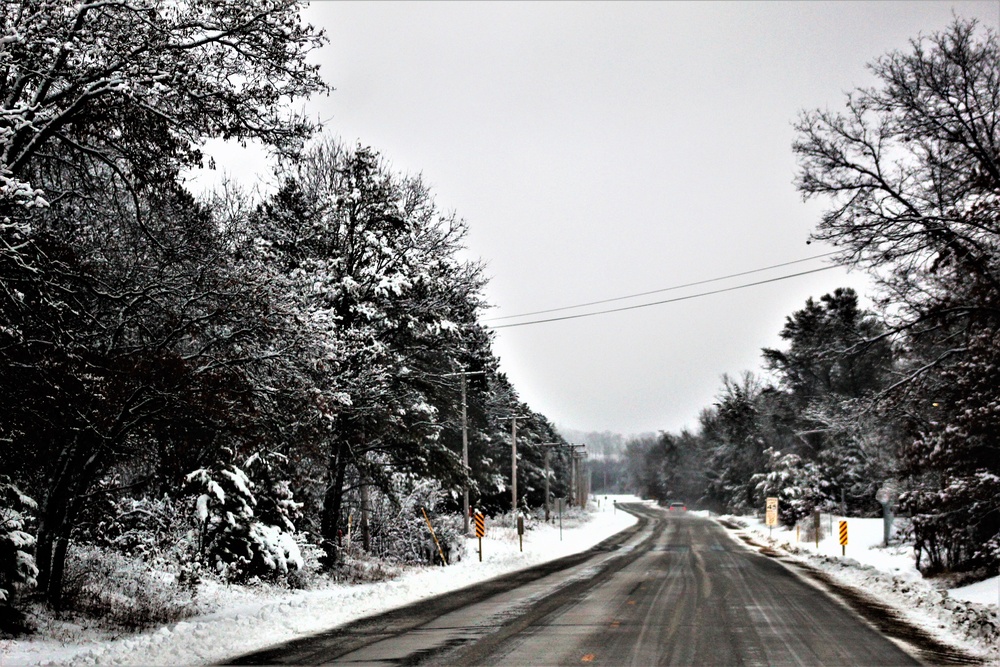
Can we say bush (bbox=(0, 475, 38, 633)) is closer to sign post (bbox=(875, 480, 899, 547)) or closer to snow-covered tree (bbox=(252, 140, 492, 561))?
snow-covered tree (bbox=(252, 140, 492, 561))

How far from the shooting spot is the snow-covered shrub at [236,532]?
48.2 feet

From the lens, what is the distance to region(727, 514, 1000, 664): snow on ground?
11750 millimetres

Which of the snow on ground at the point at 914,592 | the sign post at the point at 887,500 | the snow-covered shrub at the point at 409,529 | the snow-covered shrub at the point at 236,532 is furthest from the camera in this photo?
the sign post at the point at 887,500

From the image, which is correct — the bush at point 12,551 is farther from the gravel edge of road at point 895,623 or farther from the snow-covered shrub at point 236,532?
the gravel edge of road at point 895,623

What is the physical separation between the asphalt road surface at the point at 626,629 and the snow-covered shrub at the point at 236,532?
9.82 ft

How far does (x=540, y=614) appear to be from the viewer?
46.3 ft

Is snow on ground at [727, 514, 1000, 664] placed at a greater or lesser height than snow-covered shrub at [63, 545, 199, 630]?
lesser

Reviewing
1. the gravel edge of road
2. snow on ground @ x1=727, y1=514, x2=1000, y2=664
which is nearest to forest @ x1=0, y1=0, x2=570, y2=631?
the gravel edge of road

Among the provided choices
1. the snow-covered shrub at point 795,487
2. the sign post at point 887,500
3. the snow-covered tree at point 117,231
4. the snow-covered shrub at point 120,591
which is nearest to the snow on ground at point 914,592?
the sign post at point 887,500

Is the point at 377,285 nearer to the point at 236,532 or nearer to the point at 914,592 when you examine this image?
the point at 236,532

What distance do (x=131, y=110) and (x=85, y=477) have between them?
5.27 metres

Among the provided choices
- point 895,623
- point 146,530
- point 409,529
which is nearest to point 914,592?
point 895,623

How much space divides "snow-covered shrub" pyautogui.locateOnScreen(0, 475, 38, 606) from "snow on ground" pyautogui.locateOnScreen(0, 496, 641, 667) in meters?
0.72

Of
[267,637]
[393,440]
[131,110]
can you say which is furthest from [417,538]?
[131,110]
